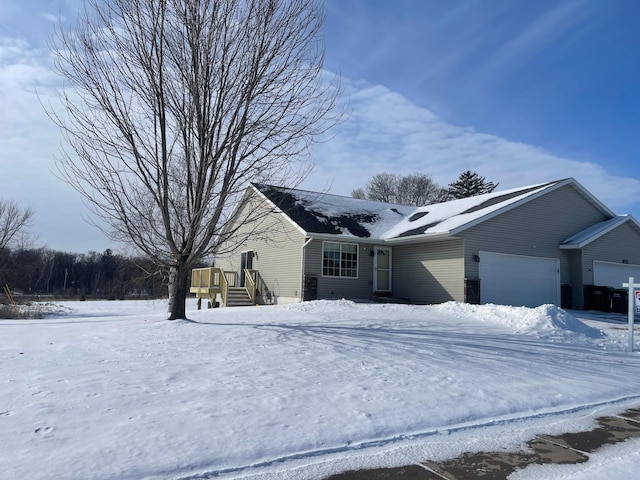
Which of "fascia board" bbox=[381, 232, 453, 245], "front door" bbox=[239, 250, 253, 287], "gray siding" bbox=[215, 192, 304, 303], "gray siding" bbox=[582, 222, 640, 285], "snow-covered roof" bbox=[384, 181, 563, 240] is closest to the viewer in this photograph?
"fascia board" bbox=[381, 232, 453, 245]

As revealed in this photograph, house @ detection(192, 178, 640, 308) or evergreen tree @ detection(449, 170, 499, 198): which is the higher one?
evergreen tree @ detection(449, 170, 499, 198)

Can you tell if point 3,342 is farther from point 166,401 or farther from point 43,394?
point 166,401

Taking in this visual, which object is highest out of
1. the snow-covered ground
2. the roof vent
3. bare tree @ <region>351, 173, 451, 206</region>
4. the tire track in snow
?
bare tree @ <region>351, 173, 451, 206</region>

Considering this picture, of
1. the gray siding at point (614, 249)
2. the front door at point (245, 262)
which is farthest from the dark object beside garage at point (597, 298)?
the front door at point (245, 262)

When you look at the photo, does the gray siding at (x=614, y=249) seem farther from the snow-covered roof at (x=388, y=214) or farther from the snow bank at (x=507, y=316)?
the snow bank at (x=507, y=316)

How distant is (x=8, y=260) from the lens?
46.8 metres

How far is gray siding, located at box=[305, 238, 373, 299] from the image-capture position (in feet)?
59.8

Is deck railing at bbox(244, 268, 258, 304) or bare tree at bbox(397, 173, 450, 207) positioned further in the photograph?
bare tree at bbox(397, 173, 450, 207)

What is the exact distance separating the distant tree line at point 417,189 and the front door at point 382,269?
32.5 m

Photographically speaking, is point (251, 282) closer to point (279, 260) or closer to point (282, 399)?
point (279, 260)

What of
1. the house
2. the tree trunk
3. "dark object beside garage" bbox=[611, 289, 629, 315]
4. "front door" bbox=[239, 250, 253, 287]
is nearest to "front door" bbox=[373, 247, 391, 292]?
the house

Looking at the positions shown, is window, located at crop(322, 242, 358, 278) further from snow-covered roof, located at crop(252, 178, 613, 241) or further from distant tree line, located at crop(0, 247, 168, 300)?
distant tree line, located at crop(0, 247, 168, 300)

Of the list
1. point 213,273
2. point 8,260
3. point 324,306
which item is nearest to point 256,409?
point 324,306

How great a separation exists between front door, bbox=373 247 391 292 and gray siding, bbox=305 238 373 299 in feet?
0.61
